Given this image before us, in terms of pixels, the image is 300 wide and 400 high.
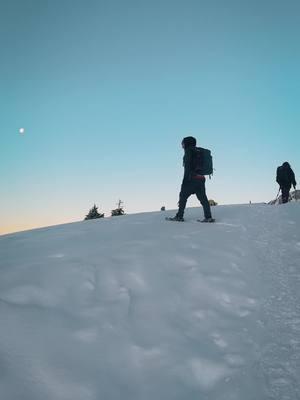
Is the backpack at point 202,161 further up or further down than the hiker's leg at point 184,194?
further up

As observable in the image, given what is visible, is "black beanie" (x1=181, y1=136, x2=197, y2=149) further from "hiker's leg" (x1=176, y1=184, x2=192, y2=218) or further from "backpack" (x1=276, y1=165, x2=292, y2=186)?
"backpack" (x1=276, y1=165, x2=292, y2=186)

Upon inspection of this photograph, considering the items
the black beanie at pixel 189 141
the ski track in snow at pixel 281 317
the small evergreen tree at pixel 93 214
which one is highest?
the black beanie at pixel 189 141

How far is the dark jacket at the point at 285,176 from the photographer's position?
1162 centimetres

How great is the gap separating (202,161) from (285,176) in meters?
6.08

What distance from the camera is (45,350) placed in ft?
8.14

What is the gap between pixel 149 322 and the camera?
9.57 ft

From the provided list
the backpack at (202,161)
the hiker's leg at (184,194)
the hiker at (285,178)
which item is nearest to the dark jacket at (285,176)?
the hiker at (285,178)

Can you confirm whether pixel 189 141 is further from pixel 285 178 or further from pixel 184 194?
pixel 285 178

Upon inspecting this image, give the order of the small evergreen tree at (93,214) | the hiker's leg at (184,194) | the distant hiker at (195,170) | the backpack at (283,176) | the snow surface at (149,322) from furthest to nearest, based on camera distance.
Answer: the small evergreen tree at (93,214)
the backpack at (283,176)
the hiker's leg at (184,194)
the distant hiker at (195,170)
the snow surface at (149,322)

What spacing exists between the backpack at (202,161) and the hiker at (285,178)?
19.2 ft

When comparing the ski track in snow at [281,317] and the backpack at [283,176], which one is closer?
the ski track in snow at [281,317]

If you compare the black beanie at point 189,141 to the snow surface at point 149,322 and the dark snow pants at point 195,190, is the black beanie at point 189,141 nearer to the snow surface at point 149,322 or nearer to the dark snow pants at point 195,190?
the dark snow pants at point 195,190

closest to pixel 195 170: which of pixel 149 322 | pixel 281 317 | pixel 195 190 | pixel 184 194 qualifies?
pixel 195 190

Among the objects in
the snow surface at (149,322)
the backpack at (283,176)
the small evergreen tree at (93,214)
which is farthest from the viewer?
the small evergreen tree at (93,214)
